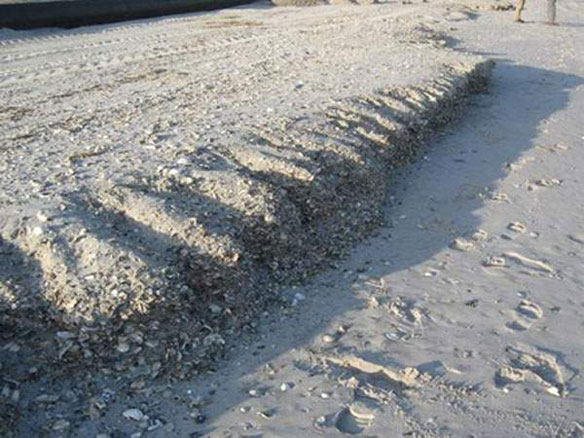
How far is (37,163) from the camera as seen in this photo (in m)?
6.25

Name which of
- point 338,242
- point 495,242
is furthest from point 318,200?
point 495,242

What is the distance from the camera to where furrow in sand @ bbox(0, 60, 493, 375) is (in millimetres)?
4469

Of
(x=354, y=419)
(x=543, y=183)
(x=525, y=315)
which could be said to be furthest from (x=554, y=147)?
(x=354, y=419)

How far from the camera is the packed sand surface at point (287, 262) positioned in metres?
4.15

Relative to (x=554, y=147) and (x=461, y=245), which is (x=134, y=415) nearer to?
(x=461, y=245)

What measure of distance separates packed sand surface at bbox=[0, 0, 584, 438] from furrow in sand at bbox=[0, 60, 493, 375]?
2 centimetres

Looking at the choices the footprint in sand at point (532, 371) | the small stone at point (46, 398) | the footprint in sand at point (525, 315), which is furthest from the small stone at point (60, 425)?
the footprint in sand at point (525, 315)

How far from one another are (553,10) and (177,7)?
1059cm

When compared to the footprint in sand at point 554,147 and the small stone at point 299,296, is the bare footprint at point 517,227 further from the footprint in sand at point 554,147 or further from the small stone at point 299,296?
the footprint in sand at point 554,147

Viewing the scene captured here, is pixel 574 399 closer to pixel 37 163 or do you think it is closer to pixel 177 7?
pixel 37 163

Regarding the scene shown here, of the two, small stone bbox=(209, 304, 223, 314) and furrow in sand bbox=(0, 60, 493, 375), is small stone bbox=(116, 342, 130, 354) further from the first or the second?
small stone bbox=(209, 304, 223, 314)

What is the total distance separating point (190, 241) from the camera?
509 centimetres

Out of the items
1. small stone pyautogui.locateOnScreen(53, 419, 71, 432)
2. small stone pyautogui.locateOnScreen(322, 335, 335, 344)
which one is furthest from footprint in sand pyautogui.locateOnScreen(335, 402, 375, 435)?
small stone pyautogui.locateOnScreen(53, 419, 71, 432)

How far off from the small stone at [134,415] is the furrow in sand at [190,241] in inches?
15.9
